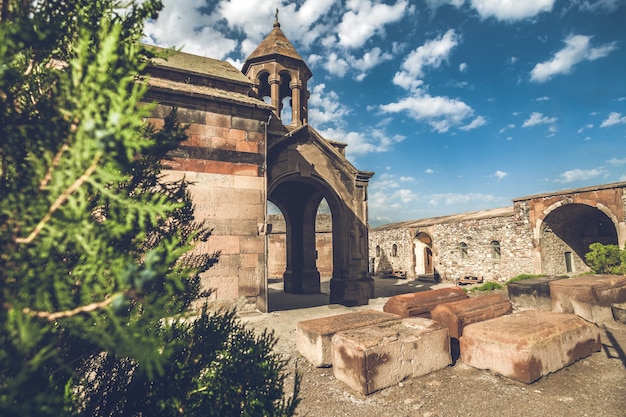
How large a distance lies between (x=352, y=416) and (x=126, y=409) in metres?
2.87

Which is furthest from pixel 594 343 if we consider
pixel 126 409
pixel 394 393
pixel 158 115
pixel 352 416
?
pixel 158 115

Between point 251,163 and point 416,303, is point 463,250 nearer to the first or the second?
point 416,303

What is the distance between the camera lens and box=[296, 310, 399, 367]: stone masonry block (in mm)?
5578

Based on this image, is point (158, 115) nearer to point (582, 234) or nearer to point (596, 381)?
point (596, 381)

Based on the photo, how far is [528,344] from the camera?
489cm

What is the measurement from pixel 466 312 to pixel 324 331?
3031mm

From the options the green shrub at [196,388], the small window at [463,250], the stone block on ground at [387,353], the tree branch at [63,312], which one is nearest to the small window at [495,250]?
the small window at [463,250]

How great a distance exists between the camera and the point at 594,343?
19.5ft

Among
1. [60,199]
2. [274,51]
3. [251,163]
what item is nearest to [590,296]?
[251,163]

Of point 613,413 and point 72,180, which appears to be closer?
point 72,180

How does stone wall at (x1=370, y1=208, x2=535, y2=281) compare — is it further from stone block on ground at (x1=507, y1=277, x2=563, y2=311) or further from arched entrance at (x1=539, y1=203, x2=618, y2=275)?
stone block on ground at (x1=507, y1=277, x2=563, y2=311)

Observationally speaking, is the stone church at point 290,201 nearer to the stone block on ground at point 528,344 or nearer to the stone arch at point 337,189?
the stone arch at point 337,189

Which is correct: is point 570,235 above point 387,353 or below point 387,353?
above

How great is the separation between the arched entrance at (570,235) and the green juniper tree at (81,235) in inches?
727
